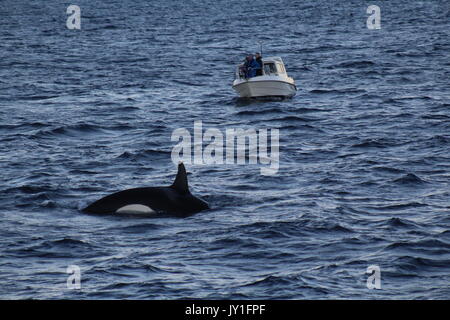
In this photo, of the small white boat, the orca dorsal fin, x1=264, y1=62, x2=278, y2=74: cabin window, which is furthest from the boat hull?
the orca dorsal fin

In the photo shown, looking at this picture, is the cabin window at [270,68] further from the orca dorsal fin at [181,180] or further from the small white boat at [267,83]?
the orca dorsal fin at [181,180]

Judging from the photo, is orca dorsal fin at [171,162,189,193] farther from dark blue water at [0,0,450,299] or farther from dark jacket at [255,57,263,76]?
dark jacket at [255,57,263,76]

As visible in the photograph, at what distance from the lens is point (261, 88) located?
48.1 m

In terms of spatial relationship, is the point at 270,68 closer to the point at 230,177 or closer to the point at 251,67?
the point at 251,67

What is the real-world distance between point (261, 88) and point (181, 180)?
24090mm

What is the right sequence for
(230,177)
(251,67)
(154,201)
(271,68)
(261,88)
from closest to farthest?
1. (154,201)
2. (230,177)
3. (251,67)
4. (261,88)
5. (271,68)

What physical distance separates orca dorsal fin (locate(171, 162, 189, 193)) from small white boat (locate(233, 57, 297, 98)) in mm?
23392

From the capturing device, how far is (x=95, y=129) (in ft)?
135

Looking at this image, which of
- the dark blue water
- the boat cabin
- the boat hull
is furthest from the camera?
the boat cabin

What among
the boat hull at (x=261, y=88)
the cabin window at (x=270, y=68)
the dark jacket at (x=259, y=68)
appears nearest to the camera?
the dark jacket at (x=259, y=68)

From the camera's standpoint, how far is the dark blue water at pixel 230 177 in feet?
66.3

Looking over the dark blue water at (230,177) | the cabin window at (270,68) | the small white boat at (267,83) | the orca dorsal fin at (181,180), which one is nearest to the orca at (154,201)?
the orca dorsal fin at (181,180)

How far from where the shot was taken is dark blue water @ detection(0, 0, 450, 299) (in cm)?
2020

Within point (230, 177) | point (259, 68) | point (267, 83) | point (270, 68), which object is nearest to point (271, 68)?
point (270, 68)
